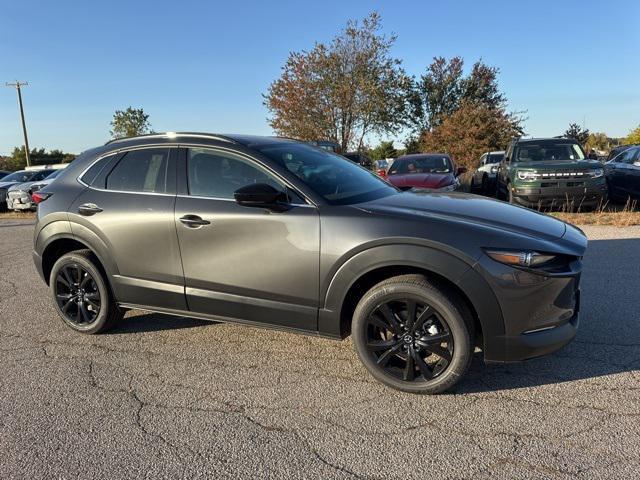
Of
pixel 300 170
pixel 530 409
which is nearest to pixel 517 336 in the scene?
pixel 530 409

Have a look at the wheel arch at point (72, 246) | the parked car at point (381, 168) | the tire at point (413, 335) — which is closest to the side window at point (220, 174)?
the wheel arch at point (72, 246)

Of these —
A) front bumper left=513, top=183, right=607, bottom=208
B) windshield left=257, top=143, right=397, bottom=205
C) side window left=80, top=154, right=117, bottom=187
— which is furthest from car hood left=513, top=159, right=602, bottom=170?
side window left=80, top=154, right=117, bottom=187

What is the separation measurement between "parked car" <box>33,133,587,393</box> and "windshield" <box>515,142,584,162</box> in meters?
7.79

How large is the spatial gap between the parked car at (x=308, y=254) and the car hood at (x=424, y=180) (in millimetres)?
5415

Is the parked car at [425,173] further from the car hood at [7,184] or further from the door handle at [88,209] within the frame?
the car hood at [7,184]

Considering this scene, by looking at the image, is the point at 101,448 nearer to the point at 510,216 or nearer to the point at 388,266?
the point at 388,266

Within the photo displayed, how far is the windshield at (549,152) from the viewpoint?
10.7 m

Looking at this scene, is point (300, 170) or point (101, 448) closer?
point (101, 448)

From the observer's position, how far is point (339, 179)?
13.0 ft

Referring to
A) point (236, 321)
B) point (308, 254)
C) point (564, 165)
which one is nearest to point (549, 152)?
point (564, 165)

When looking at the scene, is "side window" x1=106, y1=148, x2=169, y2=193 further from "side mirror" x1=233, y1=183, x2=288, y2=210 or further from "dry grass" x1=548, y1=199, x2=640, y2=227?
"dry grass" x1=548, y1=199, x2=640, y2=227

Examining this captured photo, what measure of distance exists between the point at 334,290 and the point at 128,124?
42.2 metres

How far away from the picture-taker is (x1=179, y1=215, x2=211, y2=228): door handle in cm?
368

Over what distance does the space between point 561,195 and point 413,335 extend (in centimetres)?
812
